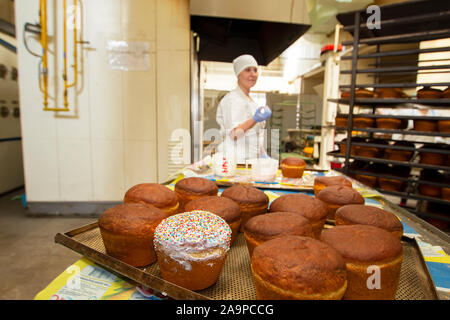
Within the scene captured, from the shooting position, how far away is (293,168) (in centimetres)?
185

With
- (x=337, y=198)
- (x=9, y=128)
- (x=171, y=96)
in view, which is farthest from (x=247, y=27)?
(x=9, y=128)

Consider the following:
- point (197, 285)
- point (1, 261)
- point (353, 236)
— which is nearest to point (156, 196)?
point (197, 285)

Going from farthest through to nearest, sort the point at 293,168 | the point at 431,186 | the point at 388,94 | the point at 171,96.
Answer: the point at 171,96, the point at 388,94, the point at 431,186, the point at 293,168

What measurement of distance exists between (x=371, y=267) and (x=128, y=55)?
10.8 ft

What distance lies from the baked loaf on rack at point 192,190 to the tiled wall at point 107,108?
2.09m

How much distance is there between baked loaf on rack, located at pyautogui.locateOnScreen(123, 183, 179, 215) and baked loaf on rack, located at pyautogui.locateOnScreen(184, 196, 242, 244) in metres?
0.10

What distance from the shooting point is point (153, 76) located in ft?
10.3

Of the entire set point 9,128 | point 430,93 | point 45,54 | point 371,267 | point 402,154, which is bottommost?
point 371,267

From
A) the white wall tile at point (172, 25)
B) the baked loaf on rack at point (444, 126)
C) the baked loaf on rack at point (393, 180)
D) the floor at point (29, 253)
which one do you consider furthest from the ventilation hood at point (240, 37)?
the floor at point (29, 253)

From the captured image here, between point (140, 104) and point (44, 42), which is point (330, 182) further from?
point (44, 42)

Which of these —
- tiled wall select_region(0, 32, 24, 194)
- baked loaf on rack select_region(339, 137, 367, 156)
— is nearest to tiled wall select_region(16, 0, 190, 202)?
tiled wall select_region(0, 32, 24, 194)

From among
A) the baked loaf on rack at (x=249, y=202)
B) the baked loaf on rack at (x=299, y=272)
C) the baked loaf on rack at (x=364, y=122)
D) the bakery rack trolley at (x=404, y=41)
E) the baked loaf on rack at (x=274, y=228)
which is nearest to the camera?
the baked loaf on rack at (x=299, y=272)

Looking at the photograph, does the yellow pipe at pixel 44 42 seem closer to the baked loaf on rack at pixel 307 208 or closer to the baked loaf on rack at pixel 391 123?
the baked loaf on rack at pixel 307 208

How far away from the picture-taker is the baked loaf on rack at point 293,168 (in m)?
1.85
